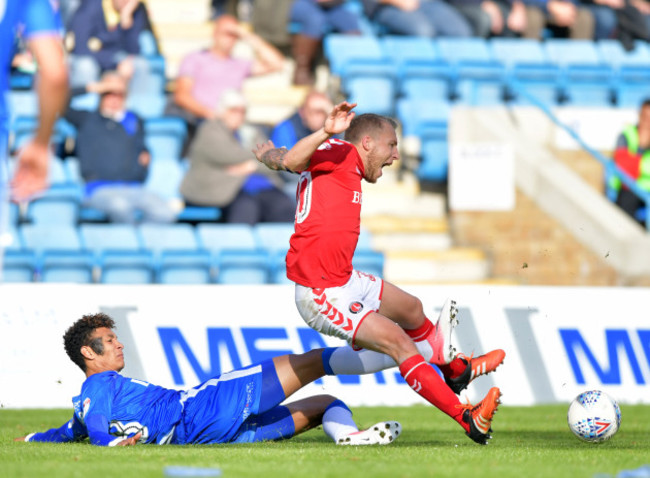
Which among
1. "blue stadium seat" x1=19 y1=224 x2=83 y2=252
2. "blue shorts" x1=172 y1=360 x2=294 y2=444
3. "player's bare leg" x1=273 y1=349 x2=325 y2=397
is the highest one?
"blue stadium seat" x1=19 y1=224 x2=83 y2=252

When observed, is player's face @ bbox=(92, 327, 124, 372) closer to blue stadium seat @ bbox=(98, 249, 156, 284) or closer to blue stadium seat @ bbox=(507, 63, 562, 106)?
blue stadium seat @ bbox=(98, 249, 156, 284)

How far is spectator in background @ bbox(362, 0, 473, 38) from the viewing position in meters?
15.1

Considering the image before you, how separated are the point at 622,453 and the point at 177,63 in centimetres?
1033

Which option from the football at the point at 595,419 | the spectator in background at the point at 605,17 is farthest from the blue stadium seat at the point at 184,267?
the spectator in background at the point at 605,17

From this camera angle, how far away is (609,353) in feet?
33.3

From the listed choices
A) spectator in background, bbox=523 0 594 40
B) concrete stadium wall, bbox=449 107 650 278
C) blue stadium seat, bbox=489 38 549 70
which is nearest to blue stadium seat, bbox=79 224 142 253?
concrete stadium wall, bbox=449 107 650 278

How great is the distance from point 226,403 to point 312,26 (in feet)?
29.4

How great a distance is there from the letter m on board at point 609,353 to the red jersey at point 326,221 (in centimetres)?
451

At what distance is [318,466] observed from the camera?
517 centimetres

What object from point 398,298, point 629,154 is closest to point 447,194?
point 629,154

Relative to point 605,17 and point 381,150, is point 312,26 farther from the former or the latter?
point 381,150

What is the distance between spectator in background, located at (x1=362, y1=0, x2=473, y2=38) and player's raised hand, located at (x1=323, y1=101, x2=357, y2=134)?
9.55 meters

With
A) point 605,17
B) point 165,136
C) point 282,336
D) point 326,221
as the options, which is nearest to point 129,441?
point 326,221

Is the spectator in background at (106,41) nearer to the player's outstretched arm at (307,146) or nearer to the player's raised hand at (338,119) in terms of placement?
the player's outstretched arm at (307,146)
